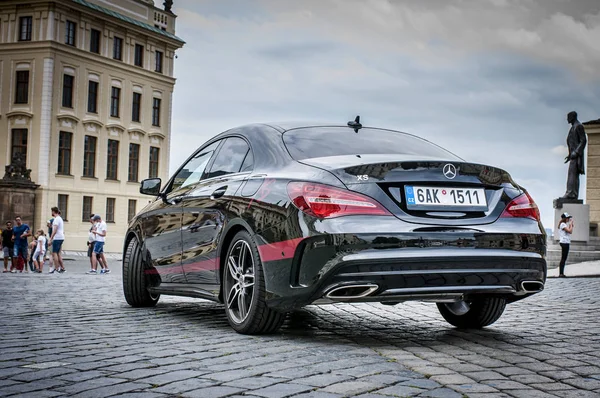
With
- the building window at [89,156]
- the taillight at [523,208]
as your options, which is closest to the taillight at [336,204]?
the taillight at [523,208]

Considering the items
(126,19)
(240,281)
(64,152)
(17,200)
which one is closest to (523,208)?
(240,281)

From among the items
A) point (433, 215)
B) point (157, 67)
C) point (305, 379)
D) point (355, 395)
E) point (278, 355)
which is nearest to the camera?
point (355, 395)

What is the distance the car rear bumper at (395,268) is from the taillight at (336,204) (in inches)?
6.3

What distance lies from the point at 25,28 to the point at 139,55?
8.20 m

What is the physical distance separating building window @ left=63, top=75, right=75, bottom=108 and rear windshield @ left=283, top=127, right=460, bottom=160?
48.5 m

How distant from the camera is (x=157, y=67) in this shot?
59875mm

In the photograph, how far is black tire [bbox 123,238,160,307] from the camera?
28.2 ft

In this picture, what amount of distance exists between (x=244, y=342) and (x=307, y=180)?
1.13 meters

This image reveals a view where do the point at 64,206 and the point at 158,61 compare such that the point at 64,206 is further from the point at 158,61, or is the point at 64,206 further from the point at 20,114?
the point at 158,61

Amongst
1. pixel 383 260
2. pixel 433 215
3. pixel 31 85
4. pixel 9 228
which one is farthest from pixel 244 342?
pixel 31 85

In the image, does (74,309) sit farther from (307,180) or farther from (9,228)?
(9,228)

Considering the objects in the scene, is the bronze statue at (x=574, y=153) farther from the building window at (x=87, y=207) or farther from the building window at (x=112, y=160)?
the building window at (x=112, y=160)

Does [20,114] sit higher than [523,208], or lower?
higher

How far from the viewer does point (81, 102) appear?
5394 centimetres
